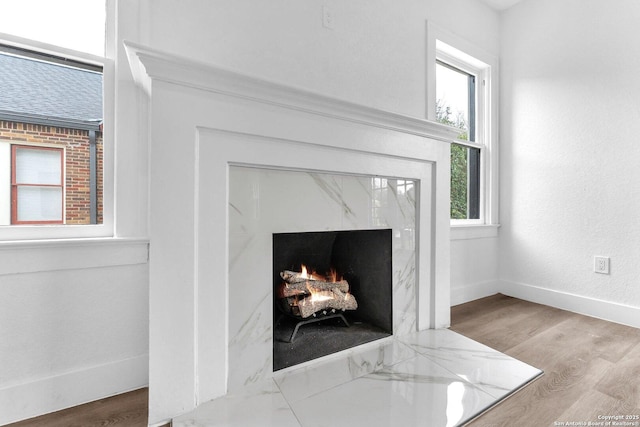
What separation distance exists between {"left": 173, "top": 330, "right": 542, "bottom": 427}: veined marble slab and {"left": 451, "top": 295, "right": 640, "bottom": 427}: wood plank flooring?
0.09m

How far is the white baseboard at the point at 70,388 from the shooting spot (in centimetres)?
122

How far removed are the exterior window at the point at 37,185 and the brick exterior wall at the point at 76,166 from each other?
0.09 feet

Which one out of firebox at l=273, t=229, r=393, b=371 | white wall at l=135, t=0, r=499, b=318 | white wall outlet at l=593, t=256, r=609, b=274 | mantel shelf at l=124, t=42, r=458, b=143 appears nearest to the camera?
mantel shelf at l=124, t=42, r=458, b=143

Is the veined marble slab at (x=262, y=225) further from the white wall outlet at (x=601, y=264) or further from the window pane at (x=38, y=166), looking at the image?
the white wall outlet at (x=601, y=264)

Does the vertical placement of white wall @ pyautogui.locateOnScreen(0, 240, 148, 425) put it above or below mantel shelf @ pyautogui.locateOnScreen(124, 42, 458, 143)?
below

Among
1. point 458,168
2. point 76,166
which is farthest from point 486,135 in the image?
point 76,166

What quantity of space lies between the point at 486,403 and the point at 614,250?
1.80m

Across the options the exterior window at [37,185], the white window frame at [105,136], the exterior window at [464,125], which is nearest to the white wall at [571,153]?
the exterior window at [464,125]

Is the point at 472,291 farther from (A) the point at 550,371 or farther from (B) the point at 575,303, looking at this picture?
(A) the point at 550,371

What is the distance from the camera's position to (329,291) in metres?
1.87

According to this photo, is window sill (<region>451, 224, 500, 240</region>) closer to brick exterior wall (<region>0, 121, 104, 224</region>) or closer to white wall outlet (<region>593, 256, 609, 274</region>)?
white wall outlet (<region>593, 256, 609, 274</region>)

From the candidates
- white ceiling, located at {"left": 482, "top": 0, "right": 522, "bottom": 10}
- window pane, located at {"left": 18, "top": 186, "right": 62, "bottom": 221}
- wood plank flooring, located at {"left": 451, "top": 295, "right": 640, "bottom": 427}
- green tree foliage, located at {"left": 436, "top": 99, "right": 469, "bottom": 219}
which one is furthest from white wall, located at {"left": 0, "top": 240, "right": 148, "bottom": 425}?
white ceiling, located at {"left": 482, "top": 0, "right": 522, "bottom": 10}

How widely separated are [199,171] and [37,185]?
0.71 metres

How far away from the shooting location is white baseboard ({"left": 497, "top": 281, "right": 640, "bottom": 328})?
2.18 meters
